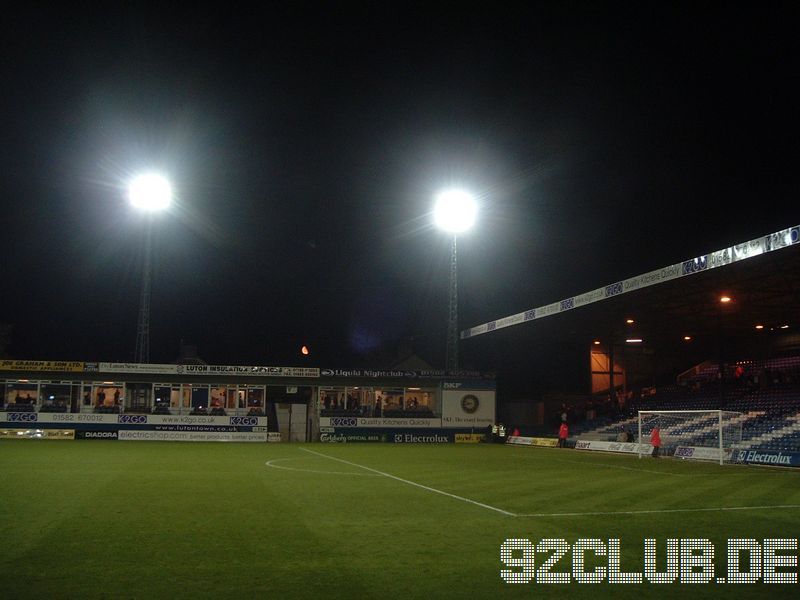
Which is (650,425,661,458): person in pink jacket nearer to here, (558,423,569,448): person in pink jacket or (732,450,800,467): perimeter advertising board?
(732,450,800,467): perimeter advertising board

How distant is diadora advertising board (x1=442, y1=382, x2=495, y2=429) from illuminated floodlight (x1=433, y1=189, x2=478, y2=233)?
444 inches

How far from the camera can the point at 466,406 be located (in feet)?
147

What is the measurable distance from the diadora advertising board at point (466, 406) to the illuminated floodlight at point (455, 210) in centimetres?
1128

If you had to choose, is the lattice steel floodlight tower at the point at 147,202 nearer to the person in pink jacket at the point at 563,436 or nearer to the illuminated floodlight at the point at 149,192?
the illuminated floodlight at the point at 149,192

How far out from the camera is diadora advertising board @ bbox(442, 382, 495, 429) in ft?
146

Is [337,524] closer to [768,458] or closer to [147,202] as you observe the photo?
[768,458]

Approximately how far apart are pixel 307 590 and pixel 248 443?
33.2 m

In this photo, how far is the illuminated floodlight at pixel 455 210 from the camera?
37.8m

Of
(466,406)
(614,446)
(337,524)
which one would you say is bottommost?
(614,446)

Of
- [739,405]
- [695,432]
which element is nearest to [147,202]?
[695,432]

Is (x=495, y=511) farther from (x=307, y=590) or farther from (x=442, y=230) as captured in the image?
(x=442, y=230)

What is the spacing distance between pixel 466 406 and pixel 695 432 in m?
15.7

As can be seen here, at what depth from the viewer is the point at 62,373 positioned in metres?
40.0

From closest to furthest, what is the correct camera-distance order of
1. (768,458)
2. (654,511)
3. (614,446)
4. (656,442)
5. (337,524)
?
(337,524), (654,511), (768,458), (656,442), (614,446)
